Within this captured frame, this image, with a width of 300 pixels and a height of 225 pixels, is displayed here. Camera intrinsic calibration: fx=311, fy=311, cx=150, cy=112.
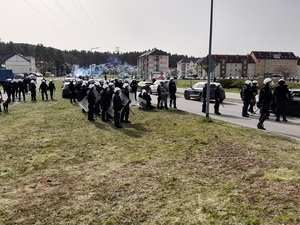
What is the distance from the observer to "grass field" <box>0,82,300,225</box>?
4469 mm

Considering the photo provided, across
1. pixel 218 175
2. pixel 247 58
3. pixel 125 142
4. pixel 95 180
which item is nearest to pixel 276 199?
pixel 218 175

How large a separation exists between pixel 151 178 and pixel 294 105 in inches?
468

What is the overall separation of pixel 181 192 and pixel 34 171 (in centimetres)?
338

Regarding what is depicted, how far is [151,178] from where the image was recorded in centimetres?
608

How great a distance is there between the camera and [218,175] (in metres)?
6.09

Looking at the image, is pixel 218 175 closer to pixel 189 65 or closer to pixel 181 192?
pixel 181 192

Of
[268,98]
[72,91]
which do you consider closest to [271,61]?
[72,91]

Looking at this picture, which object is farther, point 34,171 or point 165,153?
point 165,153

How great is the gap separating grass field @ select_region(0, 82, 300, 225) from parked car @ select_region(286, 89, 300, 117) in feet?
20.9

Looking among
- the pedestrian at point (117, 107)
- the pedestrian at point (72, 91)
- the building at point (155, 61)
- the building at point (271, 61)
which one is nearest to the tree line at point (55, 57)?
the building at point (155, 61)

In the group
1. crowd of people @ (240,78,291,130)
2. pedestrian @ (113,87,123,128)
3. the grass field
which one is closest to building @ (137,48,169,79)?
crowd of people @ (240,78,291,130)

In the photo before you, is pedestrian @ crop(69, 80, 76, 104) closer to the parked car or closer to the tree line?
the parked car

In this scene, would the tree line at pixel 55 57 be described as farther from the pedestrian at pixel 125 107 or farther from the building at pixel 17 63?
the pedestrian at pixel 125 107

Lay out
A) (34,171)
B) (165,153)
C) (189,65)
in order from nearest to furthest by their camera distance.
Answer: (34,171) → (165,153) → (189,65)
